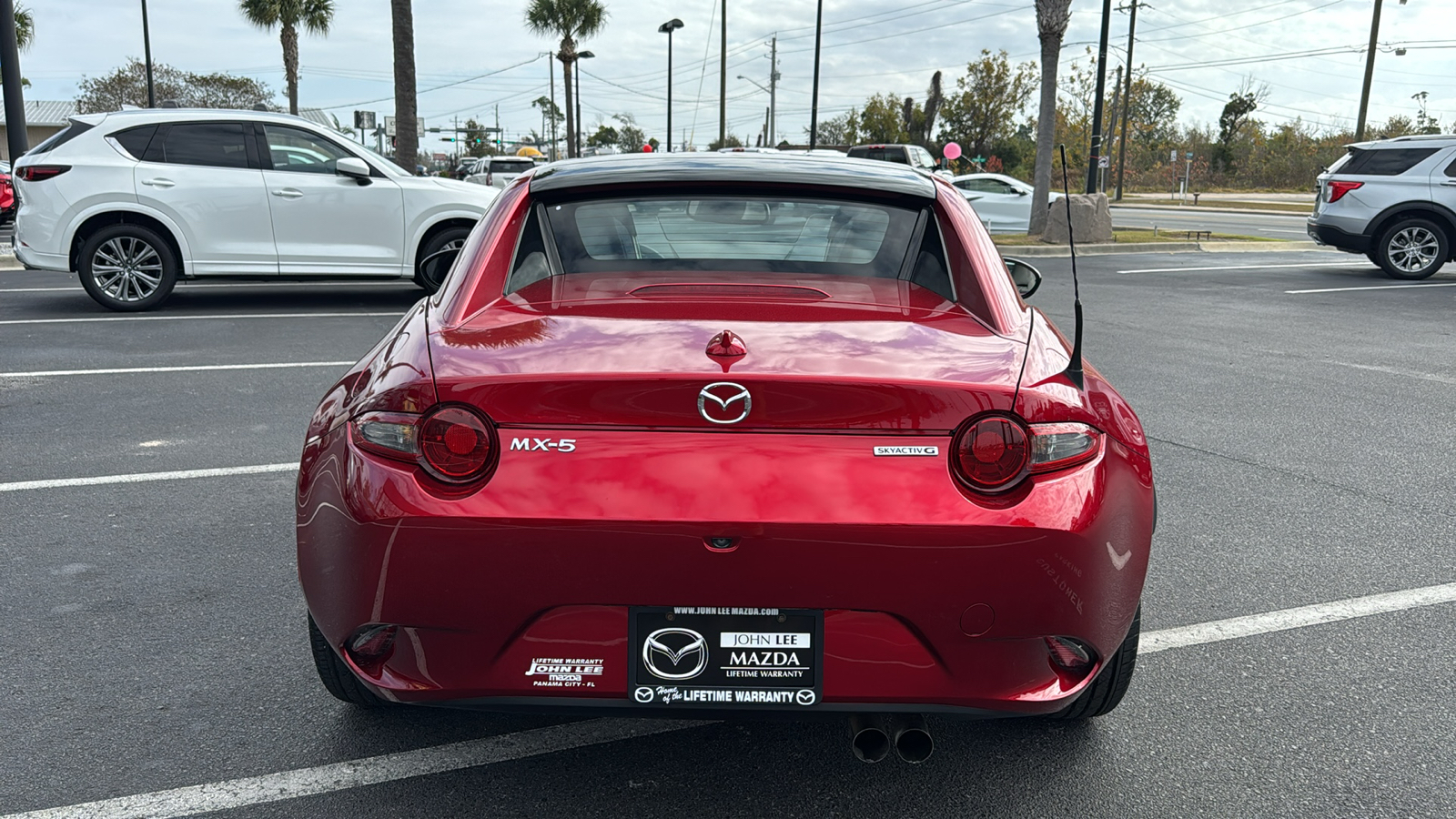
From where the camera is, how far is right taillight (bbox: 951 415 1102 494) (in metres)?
2.28

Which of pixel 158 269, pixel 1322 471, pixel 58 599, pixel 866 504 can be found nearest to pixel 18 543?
pixel 58 599

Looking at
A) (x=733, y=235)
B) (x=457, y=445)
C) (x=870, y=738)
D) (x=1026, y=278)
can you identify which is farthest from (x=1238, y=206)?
(x=457, y=445)

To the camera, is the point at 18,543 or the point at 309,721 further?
the point at 18,543

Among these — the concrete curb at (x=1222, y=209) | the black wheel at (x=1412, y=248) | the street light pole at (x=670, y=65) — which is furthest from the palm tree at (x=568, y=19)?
the black wheel at (x=1412, y=248)

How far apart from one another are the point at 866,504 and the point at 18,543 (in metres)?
3.68

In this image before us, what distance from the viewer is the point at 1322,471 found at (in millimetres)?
5613

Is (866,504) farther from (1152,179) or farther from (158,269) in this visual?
(1152,179)

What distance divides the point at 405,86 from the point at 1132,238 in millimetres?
13021

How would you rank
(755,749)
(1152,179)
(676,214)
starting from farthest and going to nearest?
(1152,179) < (676,214) < (755,749)

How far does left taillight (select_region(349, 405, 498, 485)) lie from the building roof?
85009 mm

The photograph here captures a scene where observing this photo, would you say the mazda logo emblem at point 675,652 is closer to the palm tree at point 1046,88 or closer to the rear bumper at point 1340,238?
the rear bumper at point 1340,238

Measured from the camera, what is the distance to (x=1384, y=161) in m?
15.2

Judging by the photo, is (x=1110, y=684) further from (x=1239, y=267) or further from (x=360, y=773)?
(x=1239, y=267)

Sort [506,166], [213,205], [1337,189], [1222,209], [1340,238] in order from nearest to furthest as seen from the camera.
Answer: [213,205] < [1337,189] < [1340,238] < [506,166] < [1222,209]
